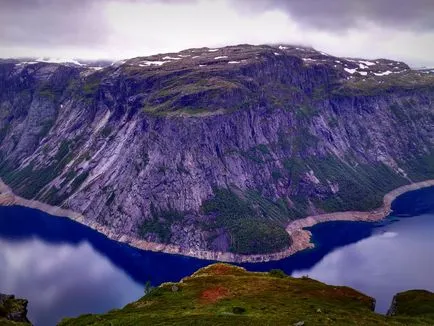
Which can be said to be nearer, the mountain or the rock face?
the mountain

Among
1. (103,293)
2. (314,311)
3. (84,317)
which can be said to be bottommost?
(103,293)

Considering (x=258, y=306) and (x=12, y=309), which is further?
(x=12, y=309)

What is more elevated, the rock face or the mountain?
the mountain

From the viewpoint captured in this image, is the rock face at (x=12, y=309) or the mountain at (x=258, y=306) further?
the rock face at (x=12, y=309)

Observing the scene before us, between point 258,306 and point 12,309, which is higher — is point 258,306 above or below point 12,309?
above

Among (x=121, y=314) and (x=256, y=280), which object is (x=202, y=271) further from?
(x=121, y=314)

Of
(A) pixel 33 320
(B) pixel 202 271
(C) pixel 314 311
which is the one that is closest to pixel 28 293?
(A) pixel 33 320

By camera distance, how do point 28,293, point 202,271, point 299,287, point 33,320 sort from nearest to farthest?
1. point 299,287
2. point 202,271
3. point 33,320
4. point 28,293

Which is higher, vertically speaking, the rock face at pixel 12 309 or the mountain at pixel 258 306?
the mountain at pixel 258 306
